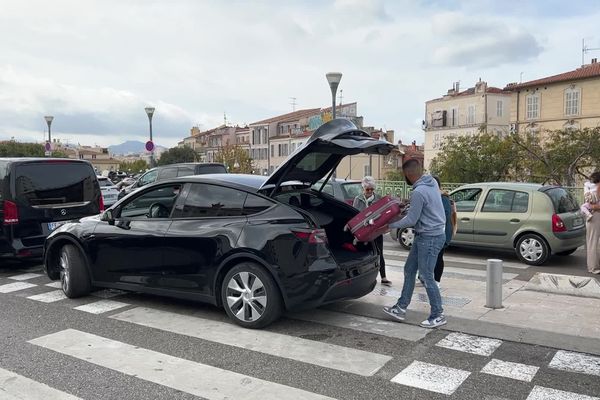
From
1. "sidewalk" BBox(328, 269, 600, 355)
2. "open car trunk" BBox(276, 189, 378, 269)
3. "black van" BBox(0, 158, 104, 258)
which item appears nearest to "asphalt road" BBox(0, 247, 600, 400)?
"sidewalk" BBox(328, 269, 600, 355)

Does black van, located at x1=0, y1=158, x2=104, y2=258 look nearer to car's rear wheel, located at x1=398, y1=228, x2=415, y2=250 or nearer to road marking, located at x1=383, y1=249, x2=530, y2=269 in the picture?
road marking, located at x1=383, y1=249, x2=530, y2=269

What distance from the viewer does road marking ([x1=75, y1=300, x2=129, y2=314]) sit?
620 centimetres

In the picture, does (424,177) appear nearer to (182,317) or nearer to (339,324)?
(339,324)

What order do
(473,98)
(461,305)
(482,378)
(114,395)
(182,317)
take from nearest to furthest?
(114,395) < (482,378) < (182,317) < (461,305) < (473,98)

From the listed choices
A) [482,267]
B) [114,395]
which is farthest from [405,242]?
[114,395]

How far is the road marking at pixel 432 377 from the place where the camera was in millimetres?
4020

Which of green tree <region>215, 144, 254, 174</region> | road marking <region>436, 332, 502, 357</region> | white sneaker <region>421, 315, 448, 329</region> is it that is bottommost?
road marking <region>436, 332, 502, 357</region>

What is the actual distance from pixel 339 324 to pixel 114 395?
8.27 feet

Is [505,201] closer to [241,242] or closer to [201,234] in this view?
[241,242]

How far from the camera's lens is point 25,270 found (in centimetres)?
864

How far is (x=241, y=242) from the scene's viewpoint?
5.34m

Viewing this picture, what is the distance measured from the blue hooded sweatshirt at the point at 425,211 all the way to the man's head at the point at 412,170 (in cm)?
5

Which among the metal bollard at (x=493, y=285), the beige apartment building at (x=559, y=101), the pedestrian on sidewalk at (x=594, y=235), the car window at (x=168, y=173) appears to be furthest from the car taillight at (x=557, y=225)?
the beige apartment building at (x=559, y=101)

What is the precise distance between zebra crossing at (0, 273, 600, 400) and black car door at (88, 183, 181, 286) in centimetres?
56
